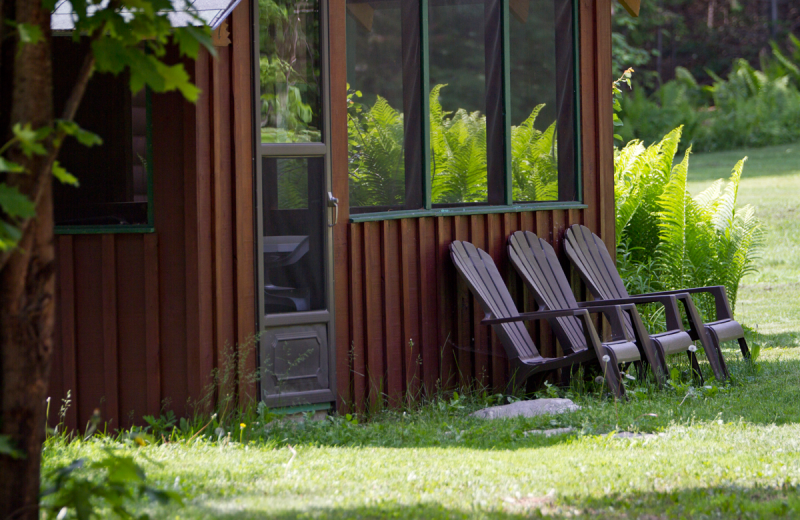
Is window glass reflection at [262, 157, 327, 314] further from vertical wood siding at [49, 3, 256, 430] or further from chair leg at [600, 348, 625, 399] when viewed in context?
chair leg at [600, 348, 625, 399]

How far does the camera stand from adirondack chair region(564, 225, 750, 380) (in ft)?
22.0

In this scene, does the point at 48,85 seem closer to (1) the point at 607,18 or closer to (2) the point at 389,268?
(2) the point at 389,268

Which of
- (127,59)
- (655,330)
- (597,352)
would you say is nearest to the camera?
(127,59)

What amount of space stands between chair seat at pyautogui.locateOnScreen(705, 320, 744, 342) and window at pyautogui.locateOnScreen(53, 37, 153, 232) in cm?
407

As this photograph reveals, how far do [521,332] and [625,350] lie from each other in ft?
2.34

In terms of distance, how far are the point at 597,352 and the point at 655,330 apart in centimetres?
313

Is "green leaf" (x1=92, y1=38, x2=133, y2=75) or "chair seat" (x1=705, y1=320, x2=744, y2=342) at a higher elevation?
"green leaf" (x1=92, y1=38, x2=133, y2=75)

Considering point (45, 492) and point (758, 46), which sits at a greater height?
point (758, 46)

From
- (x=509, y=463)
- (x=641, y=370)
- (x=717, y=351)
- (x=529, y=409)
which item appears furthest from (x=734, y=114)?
(x=509, y=463)

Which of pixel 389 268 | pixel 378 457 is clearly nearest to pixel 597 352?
pixel 389 268

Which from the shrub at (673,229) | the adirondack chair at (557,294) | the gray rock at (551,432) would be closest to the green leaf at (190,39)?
the gray rock at (551,432)

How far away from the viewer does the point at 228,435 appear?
4793mm

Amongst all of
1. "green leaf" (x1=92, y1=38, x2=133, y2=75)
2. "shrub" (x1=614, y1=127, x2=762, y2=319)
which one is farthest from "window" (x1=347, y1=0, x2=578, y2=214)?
"green leaf" (x1=92, y1=38, x2=133, y2=75)

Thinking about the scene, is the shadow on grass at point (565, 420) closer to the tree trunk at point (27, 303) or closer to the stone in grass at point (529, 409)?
the stone in grass at point (529, 409)
